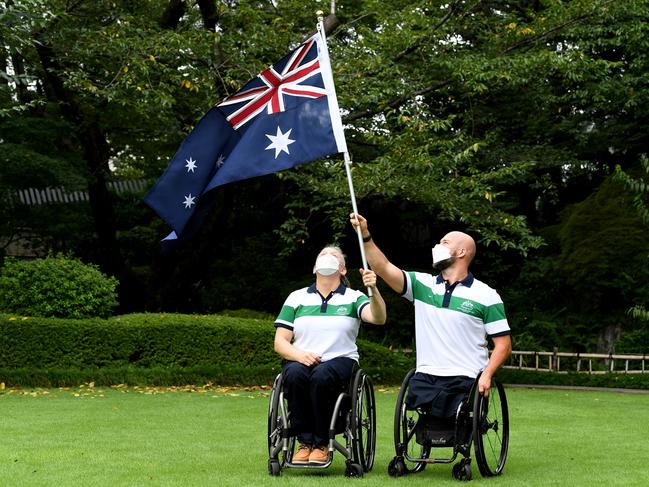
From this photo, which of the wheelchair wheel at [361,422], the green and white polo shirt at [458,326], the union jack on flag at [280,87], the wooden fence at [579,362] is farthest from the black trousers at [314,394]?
the wooden fence at [579,362]

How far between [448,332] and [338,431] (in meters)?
1.03

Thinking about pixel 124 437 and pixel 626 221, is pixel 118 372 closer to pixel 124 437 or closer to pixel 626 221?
pixel 124 437

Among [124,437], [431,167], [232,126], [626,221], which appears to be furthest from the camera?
[626,221]

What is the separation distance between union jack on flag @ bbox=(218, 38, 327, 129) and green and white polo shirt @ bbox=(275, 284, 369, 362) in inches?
63.4

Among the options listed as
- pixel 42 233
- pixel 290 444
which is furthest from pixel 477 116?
pixel 290 444

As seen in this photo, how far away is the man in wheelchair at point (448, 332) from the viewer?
7.20 meters

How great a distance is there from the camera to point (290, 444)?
7520mm

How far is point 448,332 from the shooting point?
23.8 ft

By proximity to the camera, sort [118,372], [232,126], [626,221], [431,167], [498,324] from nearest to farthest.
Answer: [498,324] → [232,126] → [118,372] → [431,167] → [626,221]

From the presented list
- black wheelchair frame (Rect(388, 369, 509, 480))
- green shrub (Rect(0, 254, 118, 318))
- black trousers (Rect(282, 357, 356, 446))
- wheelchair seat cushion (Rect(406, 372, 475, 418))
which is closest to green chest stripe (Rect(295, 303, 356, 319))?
black trousers (Rect(282, 357, 356, 446))

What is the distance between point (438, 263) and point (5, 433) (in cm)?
485

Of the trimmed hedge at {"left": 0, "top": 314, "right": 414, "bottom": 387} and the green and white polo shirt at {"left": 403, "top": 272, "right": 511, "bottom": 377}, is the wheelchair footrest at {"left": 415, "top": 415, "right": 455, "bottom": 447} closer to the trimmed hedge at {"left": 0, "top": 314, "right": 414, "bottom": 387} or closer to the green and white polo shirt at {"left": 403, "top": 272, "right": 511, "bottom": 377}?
the green and white polo shirt at {"left": 403, "top": 272, "right": 511, "bottom": 377}

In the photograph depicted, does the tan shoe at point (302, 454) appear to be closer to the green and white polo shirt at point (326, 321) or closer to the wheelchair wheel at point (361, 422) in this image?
the wheelchair wheel at point (361, 422)

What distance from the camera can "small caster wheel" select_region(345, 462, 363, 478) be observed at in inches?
279
